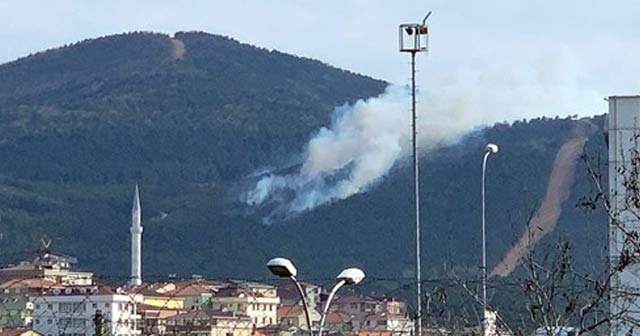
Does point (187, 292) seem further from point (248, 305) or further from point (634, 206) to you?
point (634, 206)

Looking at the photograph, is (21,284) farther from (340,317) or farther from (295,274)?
(295,274)

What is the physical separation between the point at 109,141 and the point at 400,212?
3483 centimetres

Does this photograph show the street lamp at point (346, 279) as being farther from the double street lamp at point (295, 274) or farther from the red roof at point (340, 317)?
the red roof at point (340, 317)

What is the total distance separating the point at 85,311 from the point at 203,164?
8391 centimetres


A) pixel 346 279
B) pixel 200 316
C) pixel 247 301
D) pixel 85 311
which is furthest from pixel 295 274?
pixel 247 301

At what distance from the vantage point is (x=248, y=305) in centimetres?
4847

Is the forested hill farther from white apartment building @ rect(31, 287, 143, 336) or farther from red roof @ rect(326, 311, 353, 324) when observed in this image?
red roof @ rect(326, 311, 353, 324)

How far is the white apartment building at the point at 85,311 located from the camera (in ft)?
58.9

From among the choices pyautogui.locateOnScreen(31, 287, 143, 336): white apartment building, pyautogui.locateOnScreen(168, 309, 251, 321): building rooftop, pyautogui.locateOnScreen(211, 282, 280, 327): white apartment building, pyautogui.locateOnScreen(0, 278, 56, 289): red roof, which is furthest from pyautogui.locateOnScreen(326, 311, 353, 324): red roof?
pyautogui.locateOnScreen(211, 282, 280, 327): white apartment building

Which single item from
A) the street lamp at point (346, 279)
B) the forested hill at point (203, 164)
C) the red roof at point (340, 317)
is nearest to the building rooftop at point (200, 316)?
the red roof at point (340, 317)

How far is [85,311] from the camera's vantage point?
97.5 feet

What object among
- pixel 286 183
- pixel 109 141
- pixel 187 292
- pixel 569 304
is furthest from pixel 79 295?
pixel 109 141

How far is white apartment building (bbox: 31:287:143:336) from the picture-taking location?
58.9ft

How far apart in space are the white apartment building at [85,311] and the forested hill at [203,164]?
24251mm
